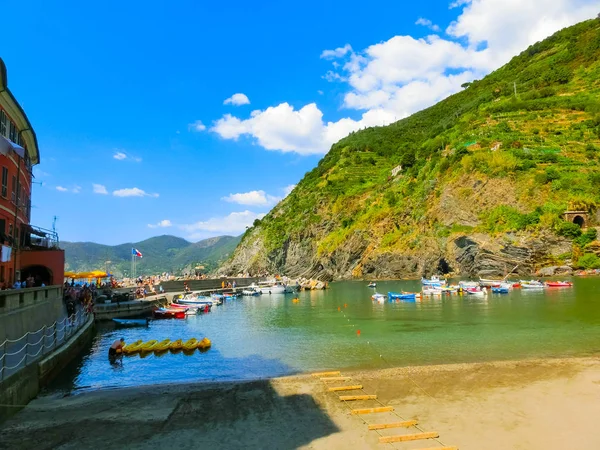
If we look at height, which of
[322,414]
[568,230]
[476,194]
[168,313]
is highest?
[476,194]

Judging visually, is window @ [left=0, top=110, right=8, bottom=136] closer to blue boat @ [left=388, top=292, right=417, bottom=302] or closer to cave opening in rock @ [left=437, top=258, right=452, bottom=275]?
blue boat @ [left=388, top=292, right=417, bottom=302]

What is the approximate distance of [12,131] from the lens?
2778 centimetres

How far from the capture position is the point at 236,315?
47.8m

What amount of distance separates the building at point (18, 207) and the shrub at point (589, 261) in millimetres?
78051

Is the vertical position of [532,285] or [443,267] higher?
[443,267]

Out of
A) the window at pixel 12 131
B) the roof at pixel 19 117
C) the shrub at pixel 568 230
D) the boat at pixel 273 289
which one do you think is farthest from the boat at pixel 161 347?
the shrub at pixel 568 230

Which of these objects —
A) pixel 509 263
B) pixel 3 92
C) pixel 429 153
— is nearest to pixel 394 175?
pixel 429 153

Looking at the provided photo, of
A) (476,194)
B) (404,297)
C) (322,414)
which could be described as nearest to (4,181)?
(322,414)

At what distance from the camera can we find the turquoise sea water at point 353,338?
21.2 metres

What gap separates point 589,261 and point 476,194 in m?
22.9

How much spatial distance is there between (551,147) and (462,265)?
32486mm

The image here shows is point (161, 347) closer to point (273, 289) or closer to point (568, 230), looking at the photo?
point (273, 289)

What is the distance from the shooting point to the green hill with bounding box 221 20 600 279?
73000 mm

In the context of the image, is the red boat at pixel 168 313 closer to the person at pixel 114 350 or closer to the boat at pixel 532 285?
the person at pixel 114 350
